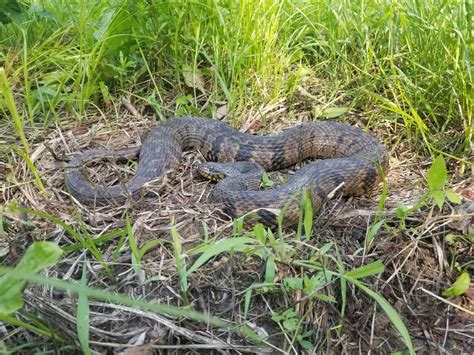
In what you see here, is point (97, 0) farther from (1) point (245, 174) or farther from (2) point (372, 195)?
(2) point (372, 195)

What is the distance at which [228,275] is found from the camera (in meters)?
2.84

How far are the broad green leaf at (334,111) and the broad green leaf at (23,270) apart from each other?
317 centimetres

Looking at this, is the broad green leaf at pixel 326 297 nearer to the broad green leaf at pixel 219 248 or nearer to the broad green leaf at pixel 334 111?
the broad green leaf at pixel 219 248

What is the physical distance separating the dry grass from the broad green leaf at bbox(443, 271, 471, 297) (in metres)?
0.09

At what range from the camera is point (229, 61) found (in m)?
4.76

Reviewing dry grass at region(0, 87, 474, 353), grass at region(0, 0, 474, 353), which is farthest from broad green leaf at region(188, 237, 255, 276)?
dry grass at region(0, 87, 474, 353)

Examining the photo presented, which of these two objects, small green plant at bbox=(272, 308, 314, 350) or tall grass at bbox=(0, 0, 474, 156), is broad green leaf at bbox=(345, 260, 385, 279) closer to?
small green plant at bbox=(272, 308, 314, 350)

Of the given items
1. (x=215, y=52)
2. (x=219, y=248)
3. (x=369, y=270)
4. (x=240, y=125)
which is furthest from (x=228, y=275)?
(x=215, y=52)

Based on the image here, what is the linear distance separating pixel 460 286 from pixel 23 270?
2227mm

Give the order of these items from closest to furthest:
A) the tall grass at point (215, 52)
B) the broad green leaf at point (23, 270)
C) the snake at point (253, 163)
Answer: the broad green leaf at point (23, 270) → the snake at point (253, 163) → the tall grass at point (215, 52)

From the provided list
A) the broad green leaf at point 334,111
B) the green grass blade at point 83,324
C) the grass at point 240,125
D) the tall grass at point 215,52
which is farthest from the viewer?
the broad green leaf at point 334,111

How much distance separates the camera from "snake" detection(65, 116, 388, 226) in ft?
11.9

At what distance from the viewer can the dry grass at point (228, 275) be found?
2535mm

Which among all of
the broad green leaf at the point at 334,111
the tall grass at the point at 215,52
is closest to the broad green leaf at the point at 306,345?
A: the tall grass at the point at 215,52
